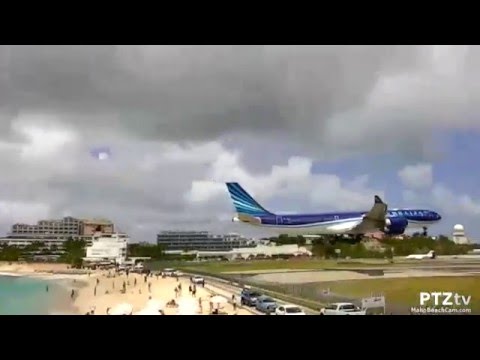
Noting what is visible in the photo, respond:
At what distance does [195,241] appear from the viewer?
473cm

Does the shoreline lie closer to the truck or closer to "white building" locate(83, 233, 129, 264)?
"white building" locate(83, 233, 129, 264)

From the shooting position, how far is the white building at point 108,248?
4789mm

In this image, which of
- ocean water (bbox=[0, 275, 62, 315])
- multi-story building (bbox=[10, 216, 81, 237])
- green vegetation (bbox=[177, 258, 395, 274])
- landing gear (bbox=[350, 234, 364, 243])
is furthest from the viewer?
landing gear (bbox=[350, 234, 364, 243])

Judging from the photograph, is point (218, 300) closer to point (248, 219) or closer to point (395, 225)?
point (248, 219)

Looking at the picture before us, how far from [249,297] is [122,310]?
2.74ft

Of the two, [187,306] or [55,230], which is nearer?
[187,306]

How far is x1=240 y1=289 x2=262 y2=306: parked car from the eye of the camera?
4.77m

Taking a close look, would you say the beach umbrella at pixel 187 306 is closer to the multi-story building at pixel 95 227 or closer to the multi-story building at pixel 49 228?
the multi-story building at pixel 95 227

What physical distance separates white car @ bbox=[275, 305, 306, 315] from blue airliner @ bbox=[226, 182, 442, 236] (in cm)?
51

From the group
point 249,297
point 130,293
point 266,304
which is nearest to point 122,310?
point 130,293

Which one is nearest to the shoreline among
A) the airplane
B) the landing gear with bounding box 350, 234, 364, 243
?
the landing gear with bounding box 350, 234, 364, 243
